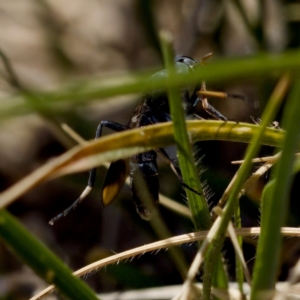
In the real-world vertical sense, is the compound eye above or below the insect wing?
above

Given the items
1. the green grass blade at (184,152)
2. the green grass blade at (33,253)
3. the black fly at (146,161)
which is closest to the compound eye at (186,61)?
the black fly at (146,161)

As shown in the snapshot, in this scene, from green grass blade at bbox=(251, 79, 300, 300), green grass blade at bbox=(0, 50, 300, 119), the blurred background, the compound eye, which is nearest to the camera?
green grass blade at bbox=(0, 50, 300, 119)

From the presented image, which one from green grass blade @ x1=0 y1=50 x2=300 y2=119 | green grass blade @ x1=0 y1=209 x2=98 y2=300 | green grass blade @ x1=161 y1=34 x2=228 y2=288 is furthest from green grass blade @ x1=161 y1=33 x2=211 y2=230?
green grass blade @ x1=0 y1=209 x2=98 y2=300

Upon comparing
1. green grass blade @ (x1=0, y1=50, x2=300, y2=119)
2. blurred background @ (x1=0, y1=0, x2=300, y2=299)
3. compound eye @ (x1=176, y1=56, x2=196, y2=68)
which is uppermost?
green grass blade @ (x1=0, y1=50, x2=300, y2=119)

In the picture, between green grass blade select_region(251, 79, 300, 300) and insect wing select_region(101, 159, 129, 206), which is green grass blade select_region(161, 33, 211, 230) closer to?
green grass blade select_region(251, 79, 300, 300)

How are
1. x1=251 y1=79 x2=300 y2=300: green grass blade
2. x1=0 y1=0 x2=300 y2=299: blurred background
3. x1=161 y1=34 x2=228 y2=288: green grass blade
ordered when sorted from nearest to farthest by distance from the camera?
1. x1=251 y1=79 x2=300 y2=300: green grass blade
2. x1=161 y1=34 x2=228 y2=288: green grass blade
3. x1=0 y1=0 x2=300 y2=299: blurred background

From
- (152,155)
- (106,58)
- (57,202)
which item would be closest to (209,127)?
(152,155)

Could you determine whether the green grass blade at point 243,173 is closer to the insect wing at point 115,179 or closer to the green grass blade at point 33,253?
the green grass blade at point 33,253

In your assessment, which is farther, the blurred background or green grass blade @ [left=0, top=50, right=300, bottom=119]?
the blurred background
